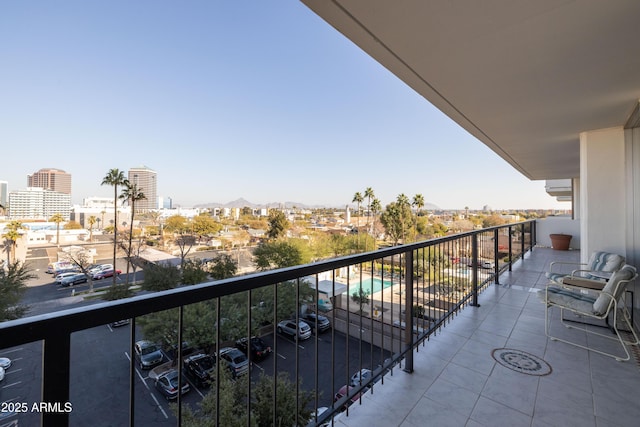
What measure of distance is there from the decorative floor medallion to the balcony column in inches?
113

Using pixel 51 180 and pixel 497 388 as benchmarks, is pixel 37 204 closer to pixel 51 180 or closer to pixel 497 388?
pixel 51 180

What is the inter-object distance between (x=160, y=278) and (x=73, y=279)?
8.30 meters

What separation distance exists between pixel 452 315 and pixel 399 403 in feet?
5.65

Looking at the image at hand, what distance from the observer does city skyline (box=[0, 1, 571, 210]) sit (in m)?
20.3

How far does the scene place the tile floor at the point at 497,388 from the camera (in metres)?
1.68

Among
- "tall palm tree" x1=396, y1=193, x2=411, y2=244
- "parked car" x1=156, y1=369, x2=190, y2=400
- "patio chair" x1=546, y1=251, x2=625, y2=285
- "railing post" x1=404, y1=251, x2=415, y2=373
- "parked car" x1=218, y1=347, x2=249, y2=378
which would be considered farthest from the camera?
"tall palm tree" x1=396, y1=193, x2=411, y2=244

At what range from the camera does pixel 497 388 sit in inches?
77.1

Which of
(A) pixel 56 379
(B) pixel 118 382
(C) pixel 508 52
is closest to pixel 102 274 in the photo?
(B) pixel 118 382

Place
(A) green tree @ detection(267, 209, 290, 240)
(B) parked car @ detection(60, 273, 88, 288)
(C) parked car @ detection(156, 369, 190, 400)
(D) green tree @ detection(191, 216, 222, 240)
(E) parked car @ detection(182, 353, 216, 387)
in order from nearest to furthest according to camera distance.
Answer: (C) parked car @ detection(156, 369, 190, 400)
(E) parked car @ detection(182, 353, 216, 387)
(B) parked car @ detection(60, 273, 88, 288)
(D) green tree @ detection(191, 216, 222, 240)
(A) green tree @ detection(267, 209, 290, 240)

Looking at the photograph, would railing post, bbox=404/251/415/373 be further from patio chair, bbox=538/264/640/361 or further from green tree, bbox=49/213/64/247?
green tree, bbox=49/213/64/247

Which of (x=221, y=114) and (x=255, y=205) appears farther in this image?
(x=255, y=205)

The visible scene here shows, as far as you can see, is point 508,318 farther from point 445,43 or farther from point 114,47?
point 114,47

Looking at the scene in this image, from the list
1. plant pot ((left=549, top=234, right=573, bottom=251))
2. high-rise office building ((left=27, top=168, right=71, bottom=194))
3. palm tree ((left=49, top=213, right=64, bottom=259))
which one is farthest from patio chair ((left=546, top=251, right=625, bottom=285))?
high-rise office building ((left=27, top=168, right=71, bottom=194))

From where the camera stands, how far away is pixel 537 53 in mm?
2219
